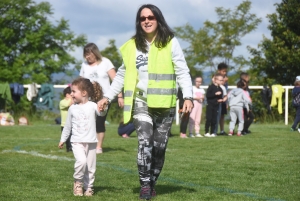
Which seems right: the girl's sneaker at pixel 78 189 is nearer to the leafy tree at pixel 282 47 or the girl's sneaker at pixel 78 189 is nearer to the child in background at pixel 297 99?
the child in background at pixel 297 99

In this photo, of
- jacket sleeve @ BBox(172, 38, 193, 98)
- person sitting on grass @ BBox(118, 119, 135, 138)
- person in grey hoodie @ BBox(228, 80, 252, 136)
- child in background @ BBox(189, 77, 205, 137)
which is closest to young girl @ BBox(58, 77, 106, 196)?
jacket sleeve @ BBox(172, 38, 193, 98)

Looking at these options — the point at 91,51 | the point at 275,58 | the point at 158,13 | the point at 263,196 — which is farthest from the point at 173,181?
the point at 275,58

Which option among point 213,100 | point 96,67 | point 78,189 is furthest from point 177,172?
point 213,100

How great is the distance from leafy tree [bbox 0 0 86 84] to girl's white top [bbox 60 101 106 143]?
106 ft

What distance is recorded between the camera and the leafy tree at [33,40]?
133 ft

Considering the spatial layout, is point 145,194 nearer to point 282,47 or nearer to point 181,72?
point 181,72

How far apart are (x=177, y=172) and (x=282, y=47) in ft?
85.5

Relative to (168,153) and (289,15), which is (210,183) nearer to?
(168,153)

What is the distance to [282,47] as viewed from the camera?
35.1 metres

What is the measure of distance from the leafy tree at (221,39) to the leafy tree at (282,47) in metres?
10.9

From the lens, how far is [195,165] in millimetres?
10961

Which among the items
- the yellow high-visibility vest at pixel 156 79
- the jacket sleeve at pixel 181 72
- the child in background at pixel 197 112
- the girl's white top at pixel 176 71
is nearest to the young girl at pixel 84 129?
the yellow high-visibility vest at pixel 156 79

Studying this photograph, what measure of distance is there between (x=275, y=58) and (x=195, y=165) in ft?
82.2

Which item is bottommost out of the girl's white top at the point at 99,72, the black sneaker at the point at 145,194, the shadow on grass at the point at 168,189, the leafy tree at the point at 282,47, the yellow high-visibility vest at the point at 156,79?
the shadow on grass at the point at 168,189
